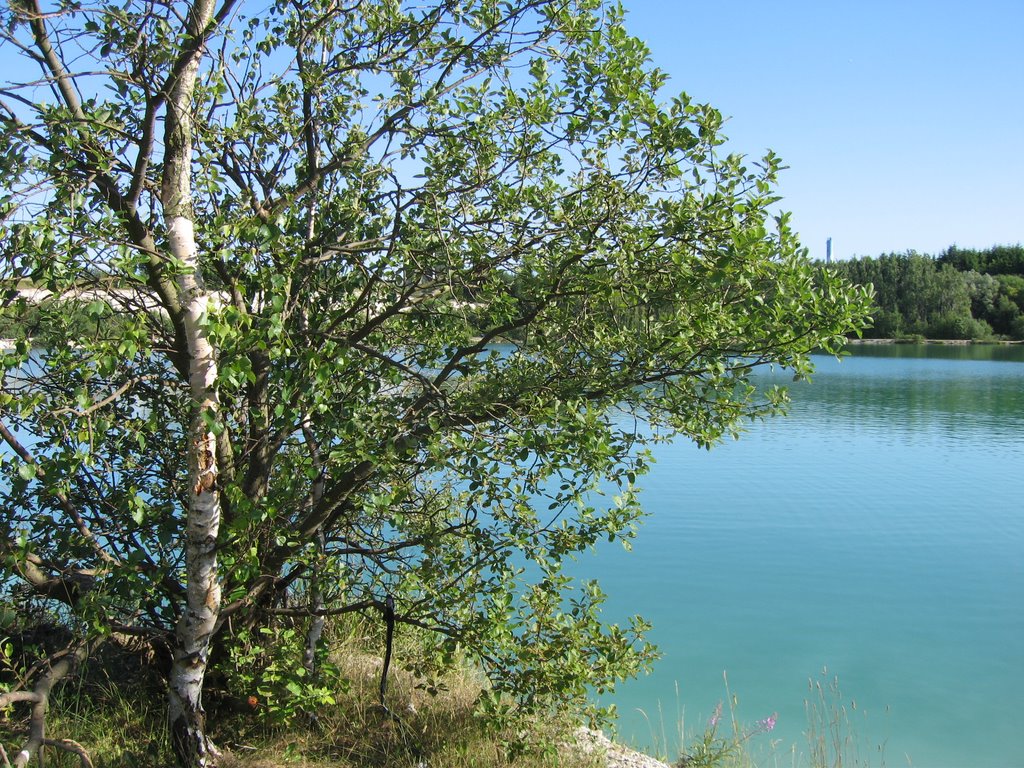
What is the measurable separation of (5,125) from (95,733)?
10.9 feet

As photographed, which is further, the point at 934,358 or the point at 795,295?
the point at 934,358

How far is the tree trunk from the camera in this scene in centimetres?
400

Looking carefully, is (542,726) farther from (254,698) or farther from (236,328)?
(236,328)

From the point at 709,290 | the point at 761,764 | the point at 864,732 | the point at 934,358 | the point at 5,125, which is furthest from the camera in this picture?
the point at 934,358

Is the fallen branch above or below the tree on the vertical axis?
below

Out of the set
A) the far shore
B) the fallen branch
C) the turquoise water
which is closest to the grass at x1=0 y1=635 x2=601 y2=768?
the fallen branch

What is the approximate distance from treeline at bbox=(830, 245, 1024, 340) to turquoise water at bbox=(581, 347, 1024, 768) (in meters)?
80.8

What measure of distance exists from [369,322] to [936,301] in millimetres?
105237

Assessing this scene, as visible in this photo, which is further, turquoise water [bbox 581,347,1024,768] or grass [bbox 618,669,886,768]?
turquoise water [bbox 581,347,1024,768]

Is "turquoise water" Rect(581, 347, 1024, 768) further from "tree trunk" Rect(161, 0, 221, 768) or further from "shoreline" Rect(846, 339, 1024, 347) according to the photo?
"shoreline" Rect(846, 339, 1024, 347)

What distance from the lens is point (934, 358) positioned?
220 ft

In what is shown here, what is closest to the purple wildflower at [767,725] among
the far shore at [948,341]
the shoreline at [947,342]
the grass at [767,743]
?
the grass at [767,743]

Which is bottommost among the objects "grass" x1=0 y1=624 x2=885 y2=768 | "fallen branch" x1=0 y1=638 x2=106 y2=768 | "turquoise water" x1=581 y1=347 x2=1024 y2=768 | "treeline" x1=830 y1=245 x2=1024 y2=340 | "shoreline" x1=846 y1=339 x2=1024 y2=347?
"turquoise water" x1=581 y1=347 x2=1024 y2=768

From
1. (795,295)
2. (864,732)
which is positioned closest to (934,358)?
(864,732)
